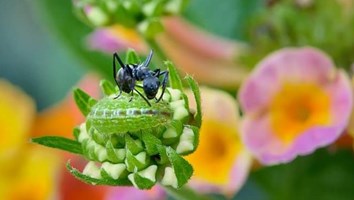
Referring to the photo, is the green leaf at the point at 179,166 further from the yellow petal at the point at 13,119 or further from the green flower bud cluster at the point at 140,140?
the yellow petal at the point at 13,119

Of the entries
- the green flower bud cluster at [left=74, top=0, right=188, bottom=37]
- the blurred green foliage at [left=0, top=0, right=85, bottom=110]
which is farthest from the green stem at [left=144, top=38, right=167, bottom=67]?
the blurred green foliage at [left=0, top=0, right=85, bottom=110]

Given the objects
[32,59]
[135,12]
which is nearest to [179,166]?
[135,12]

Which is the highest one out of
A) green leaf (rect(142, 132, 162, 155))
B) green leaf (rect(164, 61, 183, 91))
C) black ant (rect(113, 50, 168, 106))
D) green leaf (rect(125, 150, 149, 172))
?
black ant (rect(113, 50, 168, 106))

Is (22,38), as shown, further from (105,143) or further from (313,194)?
(105,143)

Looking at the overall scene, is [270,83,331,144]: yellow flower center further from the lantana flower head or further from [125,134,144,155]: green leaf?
[125,134,144,155]: green leaf

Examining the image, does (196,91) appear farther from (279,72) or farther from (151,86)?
(279,72)

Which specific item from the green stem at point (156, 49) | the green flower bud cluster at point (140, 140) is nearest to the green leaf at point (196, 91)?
the green flower bud cluster at point (140, 140)

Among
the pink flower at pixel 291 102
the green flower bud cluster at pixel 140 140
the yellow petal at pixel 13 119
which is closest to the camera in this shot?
the green flower bud cluster at pixel 140 140

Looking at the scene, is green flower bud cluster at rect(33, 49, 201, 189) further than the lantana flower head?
No
